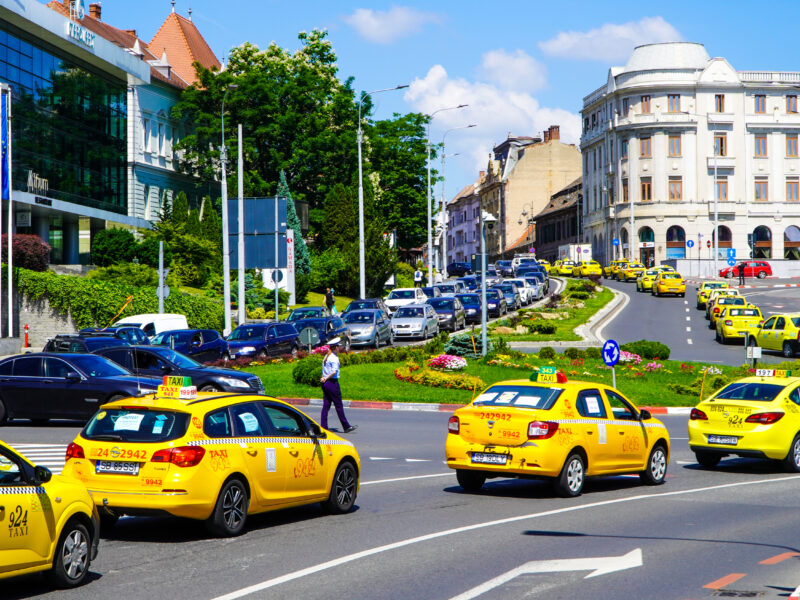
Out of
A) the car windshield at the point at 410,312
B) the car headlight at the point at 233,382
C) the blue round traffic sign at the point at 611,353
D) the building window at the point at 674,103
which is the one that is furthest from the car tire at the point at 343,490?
the building window at the point at 674,103

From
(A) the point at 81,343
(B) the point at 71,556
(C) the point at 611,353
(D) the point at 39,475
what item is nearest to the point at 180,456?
(B) the point at 71,556

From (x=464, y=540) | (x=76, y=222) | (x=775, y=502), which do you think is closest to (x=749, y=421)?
(x=775, y=502)

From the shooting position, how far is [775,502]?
14.5 metres

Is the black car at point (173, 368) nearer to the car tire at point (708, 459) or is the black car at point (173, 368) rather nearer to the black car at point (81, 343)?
the black car at point (81, 343)

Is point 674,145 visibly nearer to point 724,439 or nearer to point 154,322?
point 154,322

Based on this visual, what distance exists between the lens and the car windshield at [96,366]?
76.1 feet

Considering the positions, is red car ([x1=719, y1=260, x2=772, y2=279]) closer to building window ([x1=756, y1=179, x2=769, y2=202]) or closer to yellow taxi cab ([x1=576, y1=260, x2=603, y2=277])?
yellow taxi cab ([x1=576, y1=260, x2=603, y2=277])

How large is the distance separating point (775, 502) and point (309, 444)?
626 cm

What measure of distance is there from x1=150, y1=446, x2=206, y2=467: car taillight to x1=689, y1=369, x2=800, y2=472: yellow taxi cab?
1022 cm

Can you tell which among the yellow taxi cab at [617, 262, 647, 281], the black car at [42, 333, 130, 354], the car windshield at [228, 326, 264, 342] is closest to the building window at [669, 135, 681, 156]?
the yellow taxi cab at [617, 262, 647, 281]

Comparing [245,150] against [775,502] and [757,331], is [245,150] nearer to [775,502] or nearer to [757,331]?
[757,331]

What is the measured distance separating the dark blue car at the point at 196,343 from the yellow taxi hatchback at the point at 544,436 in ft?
72.2

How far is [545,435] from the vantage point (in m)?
14.1

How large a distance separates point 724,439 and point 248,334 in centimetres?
2307
